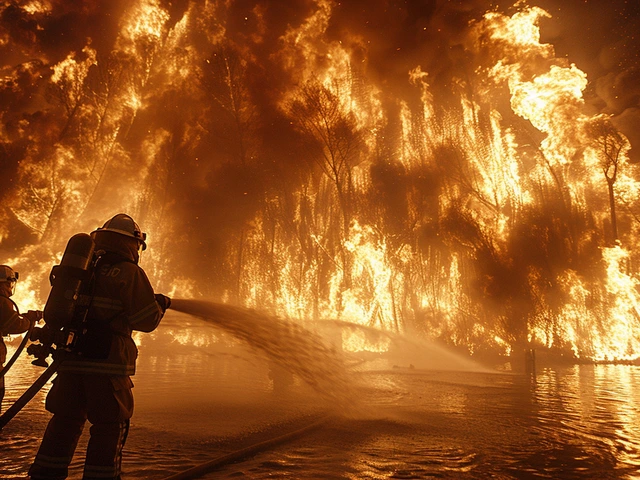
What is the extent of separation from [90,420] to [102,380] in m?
0.25

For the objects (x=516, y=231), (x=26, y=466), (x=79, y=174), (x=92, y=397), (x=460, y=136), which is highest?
(x=460, y=136)

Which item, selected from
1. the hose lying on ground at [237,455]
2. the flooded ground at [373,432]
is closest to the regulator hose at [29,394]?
the flooded ground at [373,432]

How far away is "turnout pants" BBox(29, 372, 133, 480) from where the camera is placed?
9.02 ft

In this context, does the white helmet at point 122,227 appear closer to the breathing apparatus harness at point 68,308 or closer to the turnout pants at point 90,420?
the breathing apparatus harness at point 68,308

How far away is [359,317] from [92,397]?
23.4m

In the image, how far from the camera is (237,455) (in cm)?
398

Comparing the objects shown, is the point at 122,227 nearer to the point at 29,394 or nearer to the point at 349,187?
the point at 29,394

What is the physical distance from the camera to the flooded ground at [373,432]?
12.6ft

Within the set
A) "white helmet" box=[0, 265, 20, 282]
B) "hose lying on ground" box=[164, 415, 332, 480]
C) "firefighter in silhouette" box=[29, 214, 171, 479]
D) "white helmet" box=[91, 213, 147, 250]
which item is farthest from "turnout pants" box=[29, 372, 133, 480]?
"white helmet" box=[0, 265, 20, 282]

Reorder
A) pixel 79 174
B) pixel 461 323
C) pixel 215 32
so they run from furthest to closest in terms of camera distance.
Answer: pixel 215 32
pixel 79 174
pixel 461 323

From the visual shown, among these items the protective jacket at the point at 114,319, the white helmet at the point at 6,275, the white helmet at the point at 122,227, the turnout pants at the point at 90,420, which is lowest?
the turnout pants at the point at 90,420

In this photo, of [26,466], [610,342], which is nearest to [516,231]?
[610,342]

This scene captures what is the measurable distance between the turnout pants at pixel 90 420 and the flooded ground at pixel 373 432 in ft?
2.75

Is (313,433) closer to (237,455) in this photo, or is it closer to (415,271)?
(237,455)
